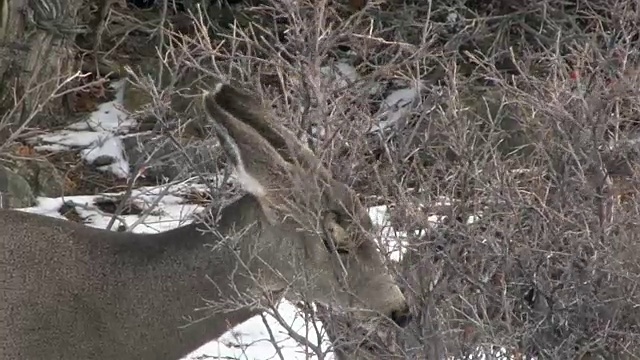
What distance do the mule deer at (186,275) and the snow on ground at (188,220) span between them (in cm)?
39

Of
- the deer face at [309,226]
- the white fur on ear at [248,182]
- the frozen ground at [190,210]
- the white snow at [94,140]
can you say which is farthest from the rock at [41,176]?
the white fur on ear at [248,182]

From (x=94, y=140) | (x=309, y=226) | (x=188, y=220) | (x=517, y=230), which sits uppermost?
(x=309, y=226)

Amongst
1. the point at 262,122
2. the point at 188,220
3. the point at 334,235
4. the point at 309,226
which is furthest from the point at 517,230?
the point at 188,220

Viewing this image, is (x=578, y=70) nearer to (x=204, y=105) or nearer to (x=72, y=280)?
(x=204, y=105)

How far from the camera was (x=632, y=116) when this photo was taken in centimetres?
545

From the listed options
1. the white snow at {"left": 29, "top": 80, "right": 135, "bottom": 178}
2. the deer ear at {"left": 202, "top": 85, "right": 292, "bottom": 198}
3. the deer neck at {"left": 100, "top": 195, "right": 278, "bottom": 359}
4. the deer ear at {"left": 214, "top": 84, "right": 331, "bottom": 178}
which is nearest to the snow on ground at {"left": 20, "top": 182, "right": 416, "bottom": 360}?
the deer neck at {"left": 100, "top": 195, "right": 278, "bottom": 359}

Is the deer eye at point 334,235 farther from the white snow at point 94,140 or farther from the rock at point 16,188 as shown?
the white snow at point 94,140

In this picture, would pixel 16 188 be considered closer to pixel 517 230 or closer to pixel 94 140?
pixel 94 140

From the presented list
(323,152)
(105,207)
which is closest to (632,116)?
(323,152)

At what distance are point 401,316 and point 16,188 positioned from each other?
565 cm

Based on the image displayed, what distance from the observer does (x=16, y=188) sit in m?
9.44

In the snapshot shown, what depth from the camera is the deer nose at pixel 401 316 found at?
437 centimetres

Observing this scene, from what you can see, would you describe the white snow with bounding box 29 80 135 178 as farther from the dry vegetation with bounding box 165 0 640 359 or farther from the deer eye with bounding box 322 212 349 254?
the deer eye with bounding box 322 212 349 254

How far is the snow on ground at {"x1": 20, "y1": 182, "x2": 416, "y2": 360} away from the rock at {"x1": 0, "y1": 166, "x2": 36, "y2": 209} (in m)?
0.09
